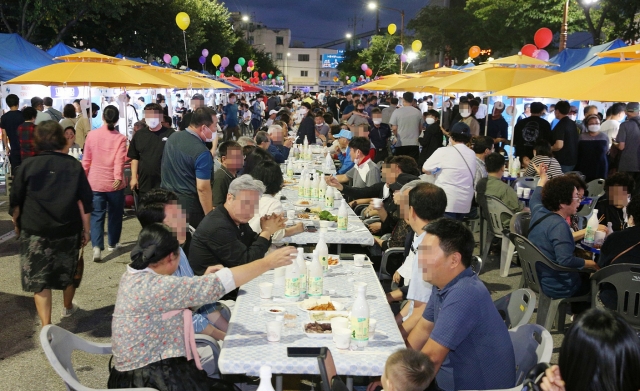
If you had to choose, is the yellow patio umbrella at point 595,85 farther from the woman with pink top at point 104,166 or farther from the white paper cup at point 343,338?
the woman with pink top at point 104,166

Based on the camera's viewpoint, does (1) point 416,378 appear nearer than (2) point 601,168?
Yes

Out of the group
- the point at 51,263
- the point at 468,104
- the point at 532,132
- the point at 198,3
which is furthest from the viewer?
the point at 198,3

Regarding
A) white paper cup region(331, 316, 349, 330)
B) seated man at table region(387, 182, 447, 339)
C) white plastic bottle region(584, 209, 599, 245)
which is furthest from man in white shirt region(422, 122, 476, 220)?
white paper cup region(331, 316, 349, 330)

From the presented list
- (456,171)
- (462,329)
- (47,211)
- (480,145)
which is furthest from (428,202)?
(480,145)

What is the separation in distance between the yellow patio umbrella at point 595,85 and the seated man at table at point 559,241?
2.71 ft

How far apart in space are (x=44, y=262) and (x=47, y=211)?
1.52 feet

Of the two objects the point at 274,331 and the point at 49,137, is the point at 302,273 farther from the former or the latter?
the point at 49,137

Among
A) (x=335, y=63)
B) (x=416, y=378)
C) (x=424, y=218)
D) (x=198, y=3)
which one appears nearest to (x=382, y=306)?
(x=424, y=218)

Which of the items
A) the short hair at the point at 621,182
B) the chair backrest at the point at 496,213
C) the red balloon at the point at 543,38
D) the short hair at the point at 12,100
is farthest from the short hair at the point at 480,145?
the red balloon at the point at 543,38

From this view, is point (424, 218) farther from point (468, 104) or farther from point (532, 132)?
point (468, 104)

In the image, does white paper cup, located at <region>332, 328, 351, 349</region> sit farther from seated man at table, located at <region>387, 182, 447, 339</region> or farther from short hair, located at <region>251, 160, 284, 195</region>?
short hair, located at <region>251, 160, 284, 195</region>

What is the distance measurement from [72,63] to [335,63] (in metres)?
127

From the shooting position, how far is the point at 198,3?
36.4 metres

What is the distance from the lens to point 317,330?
3516 mm
